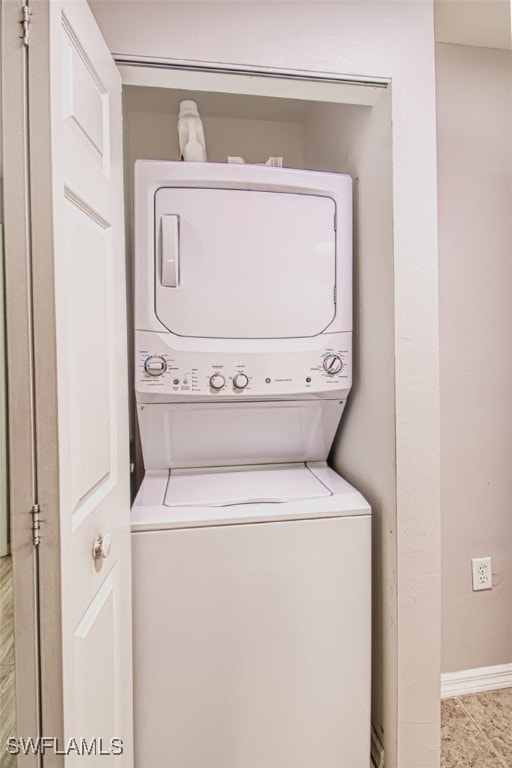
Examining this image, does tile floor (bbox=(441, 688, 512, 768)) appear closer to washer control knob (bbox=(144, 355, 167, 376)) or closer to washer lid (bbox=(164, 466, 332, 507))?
washer lid (bbox=(164, 466, 332, 507))

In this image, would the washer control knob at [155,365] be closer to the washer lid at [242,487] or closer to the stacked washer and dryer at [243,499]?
the stacked washer and dryer at [243,499]

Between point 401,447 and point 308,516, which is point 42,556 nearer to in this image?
point 308,516

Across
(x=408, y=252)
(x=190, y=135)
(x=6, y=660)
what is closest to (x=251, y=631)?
(x=6, y=660)

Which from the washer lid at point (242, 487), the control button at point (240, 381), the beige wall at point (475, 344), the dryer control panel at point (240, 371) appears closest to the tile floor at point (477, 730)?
the beige wall at point (475, 344)

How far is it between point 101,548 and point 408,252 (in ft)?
3.89

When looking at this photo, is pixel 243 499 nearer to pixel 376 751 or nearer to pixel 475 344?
pixel 376 751

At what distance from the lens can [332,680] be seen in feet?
4.47

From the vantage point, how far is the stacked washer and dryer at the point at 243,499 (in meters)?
1.29

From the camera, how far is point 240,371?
147 centimetres

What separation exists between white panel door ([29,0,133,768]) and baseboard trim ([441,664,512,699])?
54.4 inches

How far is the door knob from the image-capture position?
96cm

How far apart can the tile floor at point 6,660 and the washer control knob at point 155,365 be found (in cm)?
75

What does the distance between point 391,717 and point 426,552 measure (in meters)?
0.54

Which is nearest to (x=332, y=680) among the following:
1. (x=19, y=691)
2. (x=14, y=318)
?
(x=19, y=691)
